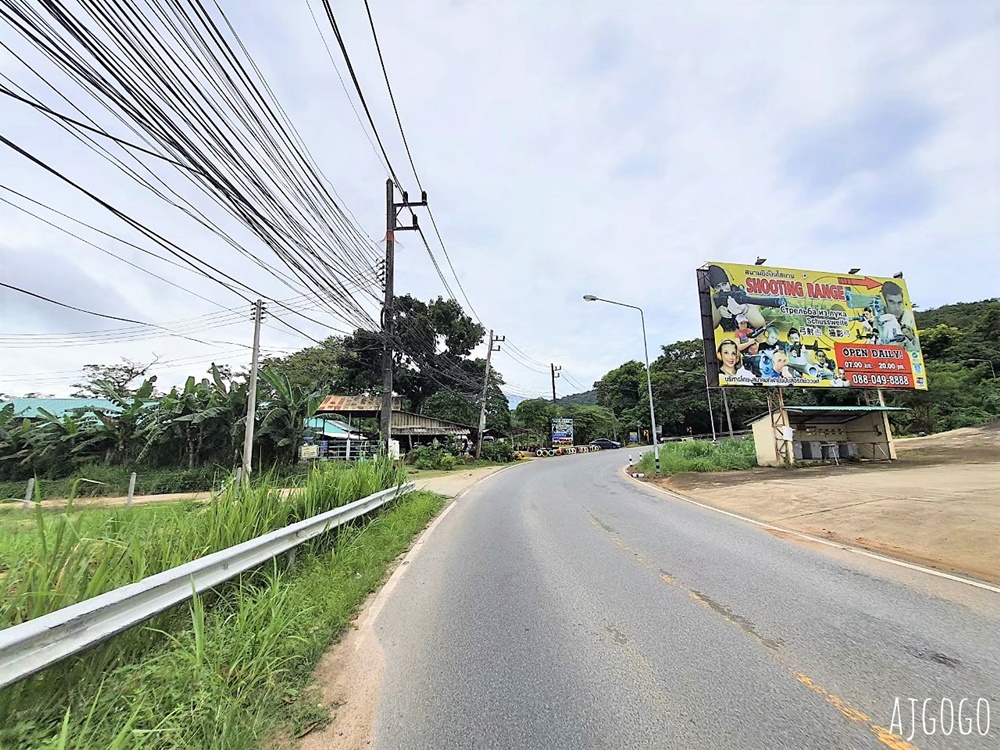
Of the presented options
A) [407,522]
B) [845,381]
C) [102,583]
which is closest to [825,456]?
[845,381]

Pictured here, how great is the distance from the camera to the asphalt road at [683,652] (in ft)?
9.20

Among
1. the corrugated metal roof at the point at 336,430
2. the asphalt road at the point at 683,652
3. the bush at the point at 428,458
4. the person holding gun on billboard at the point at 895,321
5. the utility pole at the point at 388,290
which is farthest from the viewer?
the corrugated metal roof at the point at 336,430

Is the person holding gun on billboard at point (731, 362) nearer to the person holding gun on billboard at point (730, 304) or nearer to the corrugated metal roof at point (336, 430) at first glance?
the person holding gun on billboard at point (730, 304)

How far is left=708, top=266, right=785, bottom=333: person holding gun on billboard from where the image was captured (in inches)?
805

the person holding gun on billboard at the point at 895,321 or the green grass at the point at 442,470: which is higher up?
the person holding gun on billboard at the point at 895,321

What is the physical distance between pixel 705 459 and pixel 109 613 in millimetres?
22938

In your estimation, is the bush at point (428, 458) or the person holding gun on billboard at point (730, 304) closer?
the person holding gun on billboard at point (730, 304)

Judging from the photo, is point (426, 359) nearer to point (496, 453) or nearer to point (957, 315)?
point (496, 453)

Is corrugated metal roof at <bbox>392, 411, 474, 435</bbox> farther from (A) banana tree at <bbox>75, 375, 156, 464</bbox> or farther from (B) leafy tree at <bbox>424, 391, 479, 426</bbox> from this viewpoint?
(A) banana tree at <bbox>75, 375, 156, 464</bbox>

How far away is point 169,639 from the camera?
11.7 ft

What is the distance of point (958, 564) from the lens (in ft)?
19.9

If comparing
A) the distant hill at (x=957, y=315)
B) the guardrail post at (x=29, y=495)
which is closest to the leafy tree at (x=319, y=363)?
the guardrail post at (x=29, y=495)

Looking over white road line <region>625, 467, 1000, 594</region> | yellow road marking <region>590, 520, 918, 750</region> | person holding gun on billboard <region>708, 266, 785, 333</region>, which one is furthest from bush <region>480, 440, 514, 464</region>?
yellow road marking <region>590, 520, 918, 750</region>

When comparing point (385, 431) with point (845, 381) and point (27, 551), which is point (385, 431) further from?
point (845, 381)
